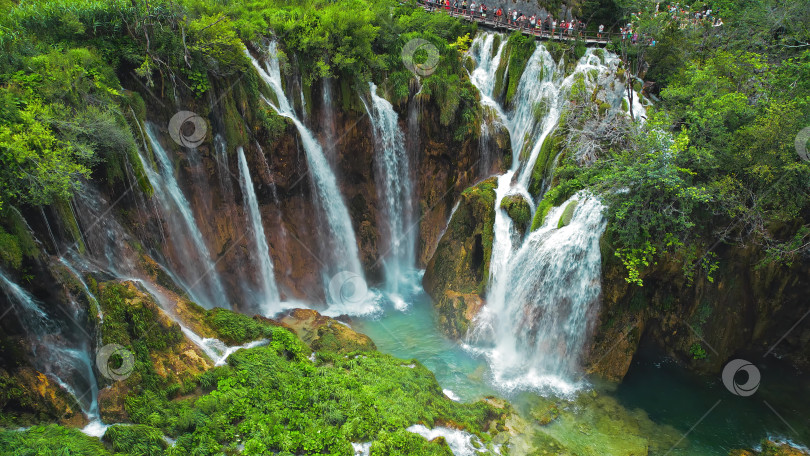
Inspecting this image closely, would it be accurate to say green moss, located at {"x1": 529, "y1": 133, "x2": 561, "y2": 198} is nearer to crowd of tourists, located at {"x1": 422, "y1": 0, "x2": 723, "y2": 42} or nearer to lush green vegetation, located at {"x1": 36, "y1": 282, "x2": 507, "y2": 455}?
lush green vegetation, located at {"x1": 36, "y1": 282, "x2": 507, "y2": 455}

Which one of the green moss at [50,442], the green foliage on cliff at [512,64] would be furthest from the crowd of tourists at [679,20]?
the green moss at [50,442]

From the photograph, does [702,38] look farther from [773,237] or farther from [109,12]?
[109,12]

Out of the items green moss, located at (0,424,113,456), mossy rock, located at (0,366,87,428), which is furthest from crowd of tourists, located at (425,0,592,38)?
green moss, located at (0,424,113,456)

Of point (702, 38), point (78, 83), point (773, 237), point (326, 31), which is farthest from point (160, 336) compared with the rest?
point (702, 38)

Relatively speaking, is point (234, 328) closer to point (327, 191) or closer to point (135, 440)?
point (135, 440)

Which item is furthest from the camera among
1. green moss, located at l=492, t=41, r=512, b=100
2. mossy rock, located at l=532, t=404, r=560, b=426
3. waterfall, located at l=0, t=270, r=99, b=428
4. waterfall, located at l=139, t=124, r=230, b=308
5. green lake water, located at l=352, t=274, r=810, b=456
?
green moss, located at l=492, t=41, r=512, b=100
